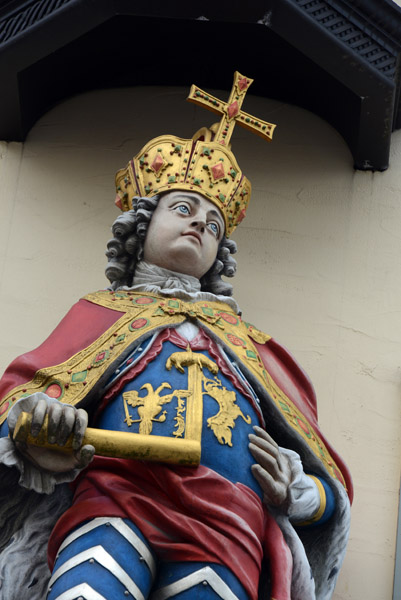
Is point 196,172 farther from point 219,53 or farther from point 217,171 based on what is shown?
point 219,53

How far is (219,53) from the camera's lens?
519 centimetres

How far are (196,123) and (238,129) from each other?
182 mm

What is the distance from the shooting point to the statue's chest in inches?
139

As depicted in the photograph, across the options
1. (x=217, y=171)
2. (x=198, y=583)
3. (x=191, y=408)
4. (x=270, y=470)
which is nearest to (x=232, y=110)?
(x=217, y=171)

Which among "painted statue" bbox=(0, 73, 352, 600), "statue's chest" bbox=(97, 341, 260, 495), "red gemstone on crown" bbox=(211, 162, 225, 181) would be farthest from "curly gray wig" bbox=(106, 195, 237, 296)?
"statue's chest" bbox=(97, 341, 260, 495)

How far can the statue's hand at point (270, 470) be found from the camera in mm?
3580

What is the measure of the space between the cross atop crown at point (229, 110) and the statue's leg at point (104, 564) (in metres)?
1.63

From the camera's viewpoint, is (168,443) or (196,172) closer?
(168,443)

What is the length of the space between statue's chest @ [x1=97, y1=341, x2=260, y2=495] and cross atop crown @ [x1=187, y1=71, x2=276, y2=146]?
1036mm

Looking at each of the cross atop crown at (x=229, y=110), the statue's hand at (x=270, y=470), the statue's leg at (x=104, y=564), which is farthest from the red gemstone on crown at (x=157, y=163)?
the statue's leg at (x=104, y=564)

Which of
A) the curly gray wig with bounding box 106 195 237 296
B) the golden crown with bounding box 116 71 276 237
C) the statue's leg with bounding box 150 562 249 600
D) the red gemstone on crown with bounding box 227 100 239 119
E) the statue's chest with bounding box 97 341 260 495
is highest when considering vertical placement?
the red gemstone on crown with bounding box 227 100 239 119

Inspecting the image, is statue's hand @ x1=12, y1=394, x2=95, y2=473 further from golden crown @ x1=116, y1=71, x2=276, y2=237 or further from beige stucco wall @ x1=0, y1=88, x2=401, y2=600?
beige stucco wall @ x1=0, y1=88, x2=401, y2=600

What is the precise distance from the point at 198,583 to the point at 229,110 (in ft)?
6.12

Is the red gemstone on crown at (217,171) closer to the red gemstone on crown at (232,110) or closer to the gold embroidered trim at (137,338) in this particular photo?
the red gemstone on crown at (232,110)
